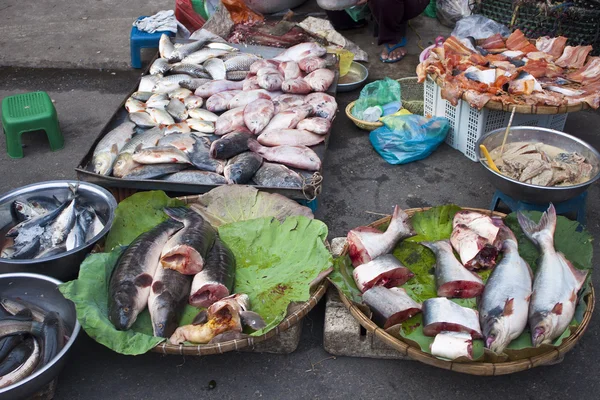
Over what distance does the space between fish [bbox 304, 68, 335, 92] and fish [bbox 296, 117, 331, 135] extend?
65 centimetres


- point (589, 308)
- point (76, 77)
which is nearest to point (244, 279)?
point (589, 308)

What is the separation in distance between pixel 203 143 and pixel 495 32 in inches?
140

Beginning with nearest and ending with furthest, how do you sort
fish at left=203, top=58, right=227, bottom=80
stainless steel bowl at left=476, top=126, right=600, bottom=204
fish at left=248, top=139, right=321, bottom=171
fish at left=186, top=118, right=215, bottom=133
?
stainless steel bowl at left=476, top=126, right=600, bottom=204 < fish at left=248, top=139, right=321, bottom=171 < fish at left=186, top=118, right=215, bottom=133 < fish at left=203, top=58, right=227, bottom=80

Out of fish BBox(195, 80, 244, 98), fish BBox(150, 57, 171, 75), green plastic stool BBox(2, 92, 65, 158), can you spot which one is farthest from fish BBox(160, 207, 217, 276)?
fish BBox(150, 57, 171, 75)

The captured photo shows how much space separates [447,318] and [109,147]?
301 centimetres

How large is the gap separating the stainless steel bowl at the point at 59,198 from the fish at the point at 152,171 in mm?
327

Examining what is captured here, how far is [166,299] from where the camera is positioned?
9.89ft

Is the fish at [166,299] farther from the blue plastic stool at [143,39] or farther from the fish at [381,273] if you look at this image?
the blue plastic stool at [143,39]

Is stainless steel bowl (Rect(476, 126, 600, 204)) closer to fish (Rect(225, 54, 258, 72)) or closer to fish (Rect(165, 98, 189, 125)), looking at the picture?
fish (Rect(165, 98, 189, 125))

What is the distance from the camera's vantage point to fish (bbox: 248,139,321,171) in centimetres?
430

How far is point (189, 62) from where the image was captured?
19.7 ft

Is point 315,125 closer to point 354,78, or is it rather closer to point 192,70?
point 192,70

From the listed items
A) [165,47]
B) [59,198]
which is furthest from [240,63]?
[59,198]

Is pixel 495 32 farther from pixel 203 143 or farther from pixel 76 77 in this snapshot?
pixel 76 77
